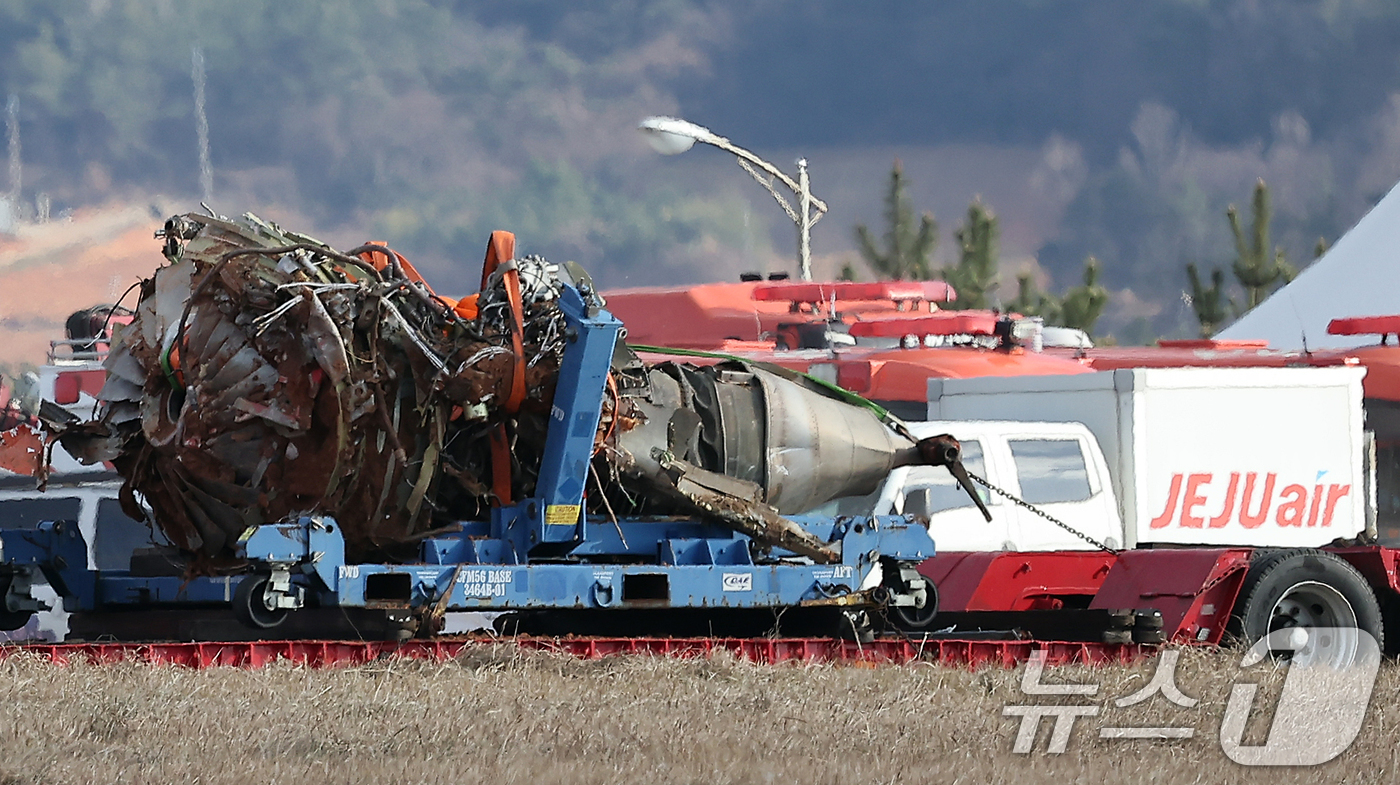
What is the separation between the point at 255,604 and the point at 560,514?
4.97 feet

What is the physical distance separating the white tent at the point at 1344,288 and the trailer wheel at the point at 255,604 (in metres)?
23.3

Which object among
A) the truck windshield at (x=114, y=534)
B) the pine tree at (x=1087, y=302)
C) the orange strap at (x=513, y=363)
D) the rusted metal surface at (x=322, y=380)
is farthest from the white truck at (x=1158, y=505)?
the pine tree at (x=1087, y=302)

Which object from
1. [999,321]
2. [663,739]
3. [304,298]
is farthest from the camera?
[999,321]

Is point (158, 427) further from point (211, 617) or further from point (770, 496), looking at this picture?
point (770, 496)

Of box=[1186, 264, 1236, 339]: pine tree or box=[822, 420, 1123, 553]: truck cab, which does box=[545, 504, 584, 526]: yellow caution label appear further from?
box=[1186, 264, 1236, 339]: pine tree

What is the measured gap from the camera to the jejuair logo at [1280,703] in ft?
21.9

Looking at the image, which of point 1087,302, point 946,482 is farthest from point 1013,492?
point 1087,302

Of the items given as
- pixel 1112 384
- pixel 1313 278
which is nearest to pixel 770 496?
pixel 1112 384

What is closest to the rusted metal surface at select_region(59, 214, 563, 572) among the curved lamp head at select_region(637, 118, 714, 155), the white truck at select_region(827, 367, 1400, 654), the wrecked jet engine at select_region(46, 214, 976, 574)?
the wrecked jet engine at select_region(46, 214, 976, 574)

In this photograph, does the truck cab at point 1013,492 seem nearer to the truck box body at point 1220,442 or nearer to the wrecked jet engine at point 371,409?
Answer: the truck box body at point 1220,442

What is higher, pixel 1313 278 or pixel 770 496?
pixel 1313 278

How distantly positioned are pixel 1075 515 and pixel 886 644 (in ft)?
10.3

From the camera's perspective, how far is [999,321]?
73.6 feet

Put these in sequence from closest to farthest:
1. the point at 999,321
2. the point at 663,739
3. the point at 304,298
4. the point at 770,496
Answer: the point at 663,739 → the point at 304,298 → the point at 770,496 → the point at 999,321
